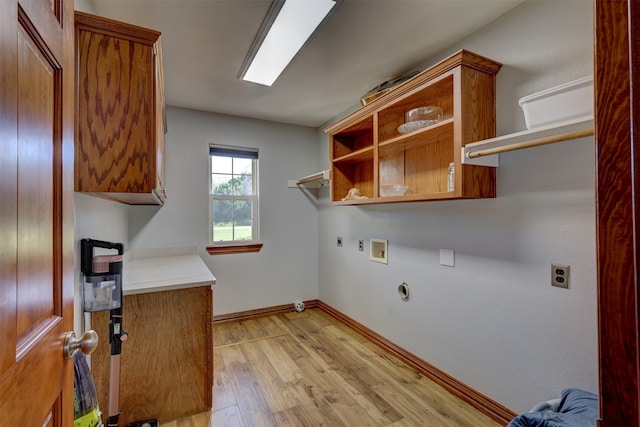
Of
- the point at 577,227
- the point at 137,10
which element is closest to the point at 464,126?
the point at 577,227

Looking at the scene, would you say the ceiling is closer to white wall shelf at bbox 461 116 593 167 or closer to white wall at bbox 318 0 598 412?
white wall at bbox 318 0 598 412

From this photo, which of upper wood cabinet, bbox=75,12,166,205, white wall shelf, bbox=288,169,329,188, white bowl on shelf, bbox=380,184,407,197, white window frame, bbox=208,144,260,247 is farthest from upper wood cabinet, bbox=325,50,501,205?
upper wood cabinet, bbox=75,12,166,205

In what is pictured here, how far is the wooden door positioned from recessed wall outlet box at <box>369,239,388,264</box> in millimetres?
2315

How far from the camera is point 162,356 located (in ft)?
5.89

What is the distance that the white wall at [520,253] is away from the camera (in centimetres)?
142

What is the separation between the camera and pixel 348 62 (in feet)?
7.26

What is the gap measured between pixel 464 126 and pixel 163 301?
2.09m

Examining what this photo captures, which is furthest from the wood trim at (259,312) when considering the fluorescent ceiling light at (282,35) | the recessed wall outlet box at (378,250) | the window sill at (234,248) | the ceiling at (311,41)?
the fluorescent ceiling light at (282,35)

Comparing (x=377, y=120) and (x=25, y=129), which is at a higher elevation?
(x=377, y=120)

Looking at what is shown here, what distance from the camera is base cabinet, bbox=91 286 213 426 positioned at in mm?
1712

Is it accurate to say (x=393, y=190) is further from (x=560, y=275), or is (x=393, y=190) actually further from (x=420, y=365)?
(x=420, y=365)

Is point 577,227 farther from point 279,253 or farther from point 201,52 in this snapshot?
point 279,253

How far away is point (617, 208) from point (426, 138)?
180 cm

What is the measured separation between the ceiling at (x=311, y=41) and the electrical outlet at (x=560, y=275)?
1.46m
